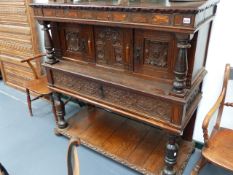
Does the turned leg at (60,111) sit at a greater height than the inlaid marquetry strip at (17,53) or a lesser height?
lesser

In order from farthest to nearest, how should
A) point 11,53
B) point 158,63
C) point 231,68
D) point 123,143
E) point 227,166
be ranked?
point 11,53
point 123,143
point 231,68
point 158,63
point 227,166

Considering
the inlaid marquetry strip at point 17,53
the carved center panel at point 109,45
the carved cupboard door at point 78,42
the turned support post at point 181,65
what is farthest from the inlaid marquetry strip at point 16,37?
the turned support post at point 181,65

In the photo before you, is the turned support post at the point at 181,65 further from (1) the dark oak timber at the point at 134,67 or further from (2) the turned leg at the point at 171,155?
(2) the turned leg at the point at 171,155

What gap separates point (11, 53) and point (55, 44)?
4.71ft

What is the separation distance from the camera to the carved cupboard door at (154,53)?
1.42m

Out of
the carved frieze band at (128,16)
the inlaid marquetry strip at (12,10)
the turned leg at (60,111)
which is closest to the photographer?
the carved frieze band at (128,16)

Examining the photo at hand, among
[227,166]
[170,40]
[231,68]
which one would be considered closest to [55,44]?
[170,40]

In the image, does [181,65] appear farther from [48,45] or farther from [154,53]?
[48,45]

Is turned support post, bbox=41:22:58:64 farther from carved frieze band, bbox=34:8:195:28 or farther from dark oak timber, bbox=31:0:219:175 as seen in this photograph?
carved frieze band, bbox=34:8:195:28

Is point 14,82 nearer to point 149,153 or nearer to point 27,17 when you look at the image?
point 27,17

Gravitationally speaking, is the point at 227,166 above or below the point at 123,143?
above

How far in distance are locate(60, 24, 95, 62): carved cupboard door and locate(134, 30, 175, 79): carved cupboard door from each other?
45 centimetres

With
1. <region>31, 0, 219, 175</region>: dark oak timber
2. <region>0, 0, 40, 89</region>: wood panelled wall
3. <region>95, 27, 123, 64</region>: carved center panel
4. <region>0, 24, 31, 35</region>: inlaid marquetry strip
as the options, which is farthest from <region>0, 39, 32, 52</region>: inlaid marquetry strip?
<region>95, 27, 123, 64</region>: carved center panel

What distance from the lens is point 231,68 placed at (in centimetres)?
165
